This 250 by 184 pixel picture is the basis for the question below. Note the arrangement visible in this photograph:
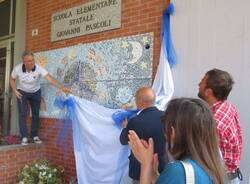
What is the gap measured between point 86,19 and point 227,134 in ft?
10.4

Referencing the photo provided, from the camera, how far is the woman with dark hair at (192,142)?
4.59 ft

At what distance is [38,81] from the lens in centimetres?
527

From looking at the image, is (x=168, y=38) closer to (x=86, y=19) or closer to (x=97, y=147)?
(x=97, y=147)

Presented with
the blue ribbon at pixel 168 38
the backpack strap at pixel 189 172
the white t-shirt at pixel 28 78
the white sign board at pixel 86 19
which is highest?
the white sign board at pixel 86 19

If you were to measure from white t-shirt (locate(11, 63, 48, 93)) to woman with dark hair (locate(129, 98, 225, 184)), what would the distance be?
12.5ft

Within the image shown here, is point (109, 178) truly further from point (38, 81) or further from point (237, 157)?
point (38, 81)

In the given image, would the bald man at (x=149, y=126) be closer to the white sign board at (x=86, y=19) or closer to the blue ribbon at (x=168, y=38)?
the blue ribbon at (x=168, y=38)

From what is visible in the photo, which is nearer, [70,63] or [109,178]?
[109,178]

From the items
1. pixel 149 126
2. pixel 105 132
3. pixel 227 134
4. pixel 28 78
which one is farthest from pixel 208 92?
pixel 28 78

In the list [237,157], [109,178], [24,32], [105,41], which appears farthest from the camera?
[24,32]

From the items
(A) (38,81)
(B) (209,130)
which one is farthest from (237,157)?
(A) (38,81)

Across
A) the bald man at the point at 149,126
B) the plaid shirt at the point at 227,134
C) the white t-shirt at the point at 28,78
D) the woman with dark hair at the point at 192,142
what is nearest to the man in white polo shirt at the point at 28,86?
the white t-shirt at the point at 28,78

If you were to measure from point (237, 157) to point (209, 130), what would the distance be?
1174 mm

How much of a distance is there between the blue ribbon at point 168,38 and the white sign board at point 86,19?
2.75 feet
